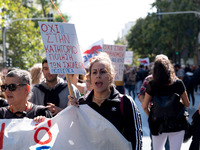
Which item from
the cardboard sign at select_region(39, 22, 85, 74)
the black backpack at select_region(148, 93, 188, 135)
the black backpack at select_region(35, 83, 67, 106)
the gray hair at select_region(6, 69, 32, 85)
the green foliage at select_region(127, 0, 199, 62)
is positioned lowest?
the black backpack at select_region(148, 93, 188, 135)

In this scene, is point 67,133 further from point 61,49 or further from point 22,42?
point 22,42

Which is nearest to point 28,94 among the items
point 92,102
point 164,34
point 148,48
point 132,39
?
point 92,102

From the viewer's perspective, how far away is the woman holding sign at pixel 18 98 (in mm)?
3555

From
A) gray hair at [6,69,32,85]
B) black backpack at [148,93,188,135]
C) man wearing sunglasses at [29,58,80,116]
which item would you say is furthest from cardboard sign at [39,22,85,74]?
black backpack at [148,93,188,135]

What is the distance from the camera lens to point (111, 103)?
3369 millimetres

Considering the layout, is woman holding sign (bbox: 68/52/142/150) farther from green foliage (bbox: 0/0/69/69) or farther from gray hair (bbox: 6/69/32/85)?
green foliage (bbox: 0/0/69/69)

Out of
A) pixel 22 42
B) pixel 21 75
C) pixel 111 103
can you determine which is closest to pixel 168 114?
pixel 111 103

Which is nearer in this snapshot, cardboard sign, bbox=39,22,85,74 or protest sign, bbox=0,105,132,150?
Result: protest sign, bbox=0,105,132,150

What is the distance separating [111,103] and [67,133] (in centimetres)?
48

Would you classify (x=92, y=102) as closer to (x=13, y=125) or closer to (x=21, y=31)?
(x=13, y=125)

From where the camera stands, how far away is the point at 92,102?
3.47m

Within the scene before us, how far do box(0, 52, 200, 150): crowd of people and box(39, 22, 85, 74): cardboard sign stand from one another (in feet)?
0.55

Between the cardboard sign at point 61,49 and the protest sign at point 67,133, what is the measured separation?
43cm

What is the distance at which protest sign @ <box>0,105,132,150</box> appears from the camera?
3.25 metres
